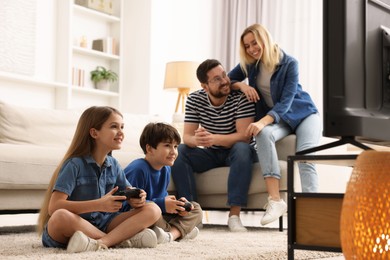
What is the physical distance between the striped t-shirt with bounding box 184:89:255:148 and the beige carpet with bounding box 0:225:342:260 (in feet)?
2.53

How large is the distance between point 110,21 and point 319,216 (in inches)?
210

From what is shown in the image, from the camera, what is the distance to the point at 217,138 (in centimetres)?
332

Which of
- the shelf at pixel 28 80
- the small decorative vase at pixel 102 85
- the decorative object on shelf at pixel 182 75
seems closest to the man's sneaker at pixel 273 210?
the decorative object on shelf at pixel 182 75

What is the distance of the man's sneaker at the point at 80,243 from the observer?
2.03m

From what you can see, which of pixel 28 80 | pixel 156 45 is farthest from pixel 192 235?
pixel 156 45

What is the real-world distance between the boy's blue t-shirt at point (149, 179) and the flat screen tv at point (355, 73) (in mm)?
1437

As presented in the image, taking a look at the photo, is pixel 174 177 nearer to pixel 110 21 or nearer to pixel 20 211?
pixel 20 211

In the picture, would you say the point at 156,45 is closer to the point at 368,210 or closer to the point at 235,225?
the point at 235,225

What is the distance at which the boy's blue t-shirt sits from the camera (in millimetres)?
2551

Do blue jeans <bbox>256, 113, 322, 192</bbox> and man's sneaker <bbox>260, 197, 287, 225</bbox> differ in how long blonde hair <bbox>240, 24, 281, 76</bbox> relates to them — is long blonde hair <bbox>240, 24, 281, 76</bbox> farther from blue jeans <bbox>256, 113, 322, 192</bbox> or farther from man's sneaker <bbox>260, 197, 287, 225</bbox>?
man's sneaker <bbox>260, 197, 287, 225</bbox>

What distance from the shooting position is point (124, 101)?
6.49m

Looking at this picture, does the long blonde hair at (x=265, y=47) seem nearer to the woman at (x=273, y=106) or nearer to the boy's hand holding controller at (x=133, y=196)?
the woman at (x=273, y=106)

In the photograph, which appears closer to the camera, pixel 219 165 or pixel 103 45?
pixel 219 165

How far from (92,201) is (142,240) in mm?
286
